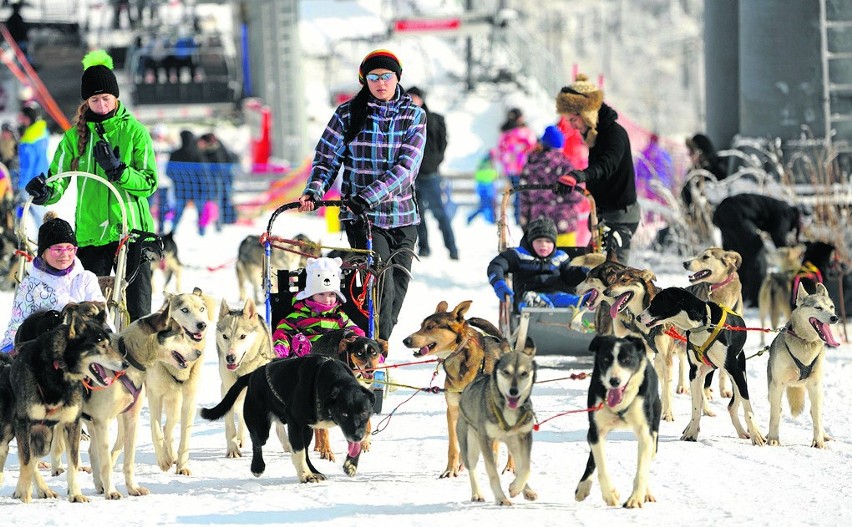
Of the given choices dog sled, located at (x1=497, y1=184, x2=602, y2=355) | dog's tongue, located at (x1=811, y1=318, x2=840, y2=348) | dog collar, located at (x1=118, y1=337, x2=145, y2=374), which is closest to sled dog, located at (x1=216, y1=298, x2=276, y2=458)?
dog collar, located at (x1=118, y1=337, x2=145, y2=374)

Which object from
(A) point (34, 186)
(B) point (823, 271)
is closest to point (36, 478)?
(A) point (34, 186)

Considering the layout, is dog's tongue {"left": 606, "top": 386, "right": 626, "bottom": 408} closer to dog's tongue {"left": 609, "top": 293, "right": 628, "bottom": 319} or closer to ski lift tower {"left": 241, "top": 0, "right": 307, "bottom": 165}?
dog's tongue {"left": 609, "top": 293, "right": 628, "bottom": 319}

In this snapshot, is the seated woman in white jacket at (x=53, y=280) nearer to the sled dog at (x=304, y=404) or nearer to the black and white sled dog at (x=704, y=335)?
the sled dog at (x=304, y=404)

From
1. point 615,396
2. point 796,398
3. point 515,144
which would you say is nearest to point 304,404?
point 615,396

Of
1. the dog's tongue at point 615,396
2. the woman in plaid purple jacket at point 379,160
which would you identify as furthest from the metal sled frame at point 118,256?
the dog's tongue at point 615,396

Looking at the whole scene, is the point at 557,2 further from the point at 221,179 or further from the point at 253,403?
the point at 253,403

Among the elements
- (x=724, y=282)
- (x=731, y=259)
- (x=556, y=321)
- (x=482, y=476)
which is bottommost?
→ (x=482, y=476)

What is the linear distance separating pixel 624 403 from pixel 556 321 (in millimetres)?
3235

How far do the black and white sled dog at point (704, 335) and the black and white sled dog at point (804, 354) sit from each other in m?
0.14

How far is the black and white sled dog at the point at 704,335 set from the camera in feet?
21.4

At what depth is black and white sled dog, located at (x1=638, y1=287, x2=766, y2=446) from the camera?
256 inches

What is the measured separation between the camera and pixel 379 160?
6.94 metres

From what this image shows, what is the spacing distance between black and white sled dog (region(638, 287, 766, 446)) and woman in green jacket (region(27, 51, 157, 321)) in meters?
2.46

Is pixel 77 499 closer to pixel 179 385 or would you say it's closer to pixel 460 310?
pixel 179 385
